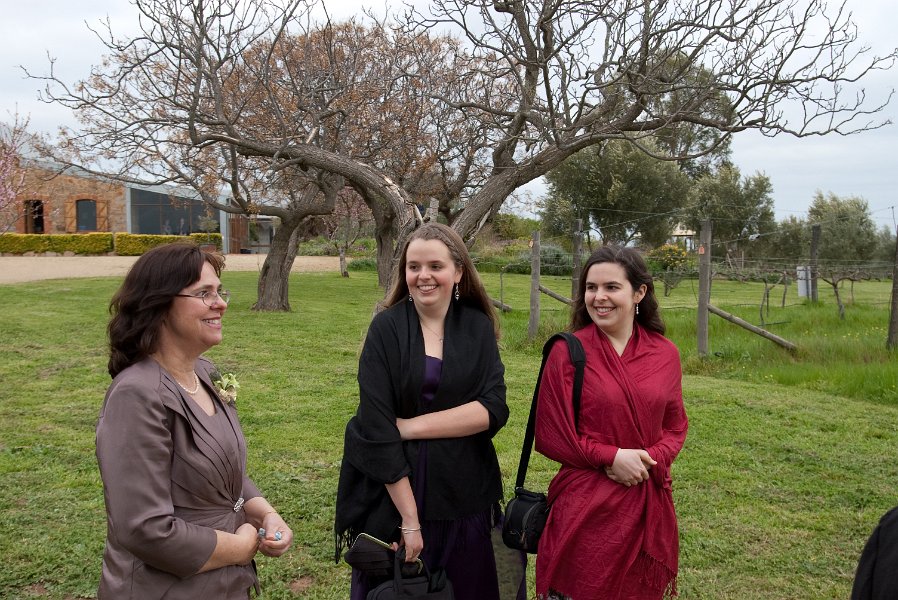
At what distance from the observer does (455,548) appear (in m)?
2.53

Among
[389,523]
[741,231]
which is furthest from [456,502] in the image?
[741,231]

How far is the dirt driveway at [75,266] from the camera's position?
24828mm

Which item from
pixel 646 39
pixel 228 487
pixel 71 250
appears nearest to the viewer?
pixel 228 487

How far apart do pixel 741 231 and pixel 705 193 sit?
255 centimetres

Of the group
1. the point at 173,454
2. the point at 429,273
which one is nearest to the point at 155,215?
the point at 429,273

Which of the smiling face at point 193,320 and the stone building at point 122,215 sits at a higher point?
the stone building at point 122,215

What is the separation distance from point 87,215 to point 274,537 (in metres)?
41.2

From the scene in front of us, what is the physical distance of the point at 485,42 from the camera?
837 centimetres

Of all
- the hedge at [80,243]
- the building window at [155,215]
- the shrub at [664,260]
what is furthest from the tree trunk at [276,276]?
the building window at [155,215]

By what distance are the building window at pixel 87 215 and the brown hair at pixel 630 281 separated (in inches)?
1595

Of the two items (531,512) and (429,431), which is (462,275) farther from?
(531,512)

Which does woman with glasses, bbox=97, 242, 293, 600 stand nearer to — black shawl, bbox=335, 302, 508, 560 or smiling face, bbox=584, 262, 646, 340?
black shawl, bbox=335, 302, 508, 560

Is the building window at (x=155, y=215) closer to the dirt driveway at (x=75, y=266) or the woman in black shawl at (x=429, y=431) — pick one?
the dirt driveway at (x=75, y=266)

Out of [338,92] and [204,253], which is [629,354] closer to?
[204,253]
